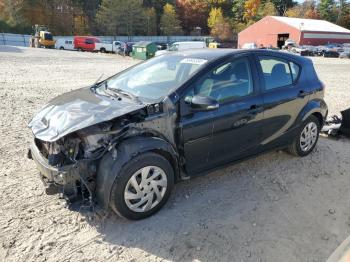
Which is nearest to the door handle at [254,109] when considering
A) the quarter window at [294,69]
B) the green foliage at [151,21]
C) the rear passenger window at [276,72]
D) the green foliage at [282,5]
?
the rear passenger window at [276,72]

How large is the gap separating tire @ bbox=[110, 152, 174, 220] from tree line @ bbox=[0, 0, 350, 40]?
2423 inches

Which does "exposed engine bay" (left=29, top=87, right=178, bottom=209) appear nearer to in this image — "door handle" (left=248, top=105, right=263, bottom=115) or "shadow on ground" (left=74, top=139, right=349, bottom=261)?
→ "shadow on ground" (left=74, top=139, right=349, bottom=261)

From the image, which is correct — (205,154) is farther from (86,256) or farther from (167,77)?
(86,256)

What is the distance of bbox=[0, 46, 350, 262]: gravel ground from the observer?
3.10 meters

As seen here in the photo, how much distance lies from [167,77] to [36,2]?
71564 mm

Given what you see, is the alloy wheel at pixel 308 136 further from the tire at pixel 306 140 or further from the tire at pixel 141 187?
the tire at pixel 141 187

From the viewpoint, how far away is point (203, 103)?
350 cm

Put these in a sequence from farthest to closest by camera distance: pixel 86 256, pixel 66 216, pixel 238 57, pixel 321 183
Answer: pixel 321 183
pixel 238 57
pixel 66 216
pixel 86 256

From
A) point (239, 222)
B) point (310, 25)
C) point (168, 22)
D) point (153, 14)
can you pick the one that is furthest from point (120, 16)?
point (239, 222)

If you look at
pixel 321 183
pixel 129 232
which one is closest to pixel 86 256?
pixel 129 232

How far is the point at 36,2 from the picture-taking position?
66.1 metres

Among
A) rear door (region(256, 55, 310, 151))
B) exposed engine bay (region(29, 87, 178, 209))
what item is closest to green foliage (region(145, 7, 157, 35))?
rear door (region(256, 55, 310, 151))

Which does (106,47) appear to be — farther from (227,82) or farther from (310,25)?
(227,82)

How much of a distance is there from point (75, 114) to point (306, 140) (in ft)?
11.3
